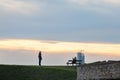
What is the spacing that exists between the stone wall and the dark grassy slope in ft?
66.4

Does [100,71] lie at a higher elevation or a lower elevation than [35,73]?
lower

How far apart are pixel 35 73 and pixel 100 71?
2719cm

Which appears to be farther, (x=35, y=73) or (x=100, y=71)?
(x=35, y=73)

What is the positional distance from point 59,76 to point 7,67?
27.6ft

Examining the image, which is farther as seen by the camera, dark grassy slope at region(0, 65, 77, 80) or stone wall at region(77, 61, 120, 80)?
dark grassy slope at region(0, 65, 77, 80)

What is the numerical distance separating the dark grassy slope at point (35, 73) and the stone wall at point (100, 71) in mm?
20237

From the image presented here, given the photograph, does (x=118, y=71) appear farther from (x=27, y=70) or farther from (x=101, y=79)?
(x=27, y=70)

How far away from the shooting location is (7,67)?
6969cm

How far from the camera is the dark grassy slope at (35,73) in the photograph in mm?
63719

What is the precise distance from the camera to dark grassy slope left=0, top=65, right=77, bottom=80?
6372 centimetres

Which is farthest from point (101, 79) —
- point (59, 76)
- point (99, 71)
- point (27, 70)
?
point (27, 70)

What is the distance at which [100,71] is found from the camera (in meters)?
38.9

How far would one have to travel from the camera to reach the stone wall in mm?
36853

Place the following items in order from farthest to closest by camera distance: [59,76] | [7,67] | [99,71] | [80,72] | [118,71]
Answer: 1. [7,67]
2. [59,76]
3. [80,72]
4. [99,71]
5. [118,71]
